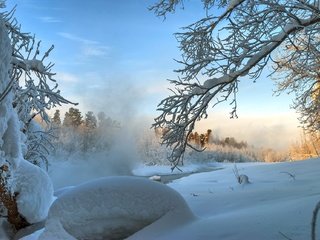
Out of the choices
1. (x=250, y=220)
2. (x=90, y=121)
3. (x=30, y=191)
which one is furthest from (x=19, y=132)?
(x=90, y=121)

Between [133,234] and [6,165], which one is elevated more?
[6,165]

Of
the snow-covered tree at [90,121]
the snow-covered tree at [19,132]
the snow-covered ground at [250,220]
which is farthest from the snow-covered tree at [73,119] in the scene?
the snow-covered ground at [250,220]

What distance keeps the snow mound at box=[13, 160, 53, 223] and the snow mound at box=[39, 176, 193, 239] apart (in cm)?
298

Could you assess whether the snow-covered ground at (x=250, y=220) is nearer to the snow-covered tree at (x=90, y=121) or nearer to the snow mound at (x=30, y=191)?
the snow mound at (x=30, y=191)

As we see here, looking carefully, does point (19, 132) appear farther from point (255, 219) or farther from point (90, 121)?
point (90, 121)

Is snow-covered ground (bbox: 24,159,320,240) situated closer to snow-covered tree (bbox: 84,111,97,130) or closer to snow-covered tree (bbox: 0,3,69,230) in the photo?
snow-covered tree (bbox: 0,3,69,230)

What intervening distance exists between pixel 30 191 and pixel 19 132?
4.02ft

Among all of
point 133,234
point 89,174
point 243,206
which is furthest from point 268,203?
point 89,174

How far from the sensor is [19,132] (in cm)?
792

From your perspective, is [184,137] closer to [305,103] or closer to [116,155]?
[305,103]

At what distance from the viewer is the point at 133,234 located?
16.6 ft

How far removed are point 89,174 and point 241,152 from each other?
82.0 ft

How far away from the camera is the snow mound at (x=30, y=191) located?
317 inches

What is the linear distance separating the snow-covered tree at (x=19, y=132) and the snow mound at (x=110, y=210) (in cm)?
211
